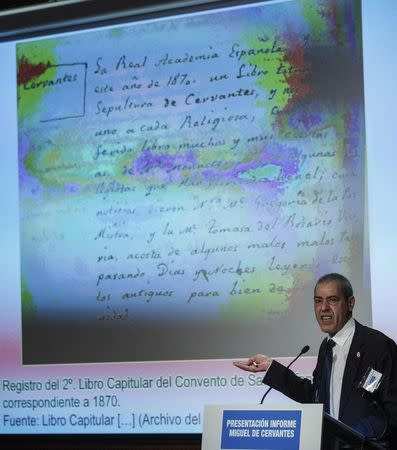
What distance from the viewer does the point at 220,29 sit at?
14.6 ft

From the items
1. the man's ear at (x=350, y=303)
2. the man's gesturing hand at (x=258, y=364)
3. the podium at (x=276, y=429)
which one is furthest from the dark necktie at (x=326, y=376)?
the podium at (x=276, y=429)

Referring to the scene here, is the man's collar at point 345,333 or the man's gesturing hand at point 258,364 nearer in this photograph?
the man's gesturing hand at point 258,364

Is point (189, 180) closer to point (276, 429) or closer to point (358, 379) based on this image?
point (358, 379)

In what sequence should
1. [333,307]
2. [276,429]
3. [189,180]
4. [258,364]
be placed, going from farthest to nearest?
1. [189,180]
2. [333,307]
3. [258,364]
4. [276,429]

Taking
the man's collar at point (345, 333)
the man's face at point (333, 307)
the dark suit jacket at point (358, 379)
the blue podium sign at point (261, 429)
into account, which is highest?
the man's face at point (333, 307)

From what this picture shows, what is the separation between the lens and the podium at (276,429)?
2814mm

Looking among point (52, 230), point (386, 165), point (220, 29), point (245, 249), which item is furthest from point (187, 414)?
point (220, 29)

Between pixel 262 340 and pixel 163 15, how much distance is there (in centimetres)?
154

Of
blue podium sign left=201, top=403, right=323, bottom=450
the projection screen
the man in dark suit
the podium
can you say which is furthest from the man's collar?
blue podium sign left=201, top=403, right=323, bottom=450

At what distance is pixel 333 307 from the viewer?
12.3 feet

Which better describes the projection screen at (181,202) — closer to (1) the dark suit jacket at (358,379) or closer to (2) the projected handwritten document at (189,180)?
(2) the projected handwritten document at (189,180)

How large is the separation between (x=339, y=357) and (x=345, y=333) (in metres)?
0.09

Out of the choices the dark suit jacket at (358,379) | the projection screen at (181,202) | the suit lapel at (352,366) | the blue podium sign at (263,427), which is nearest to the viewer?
the blue podium sign at (263,427)

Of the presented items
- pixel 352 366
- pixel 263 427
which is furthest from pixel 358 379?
pixel 263 427
